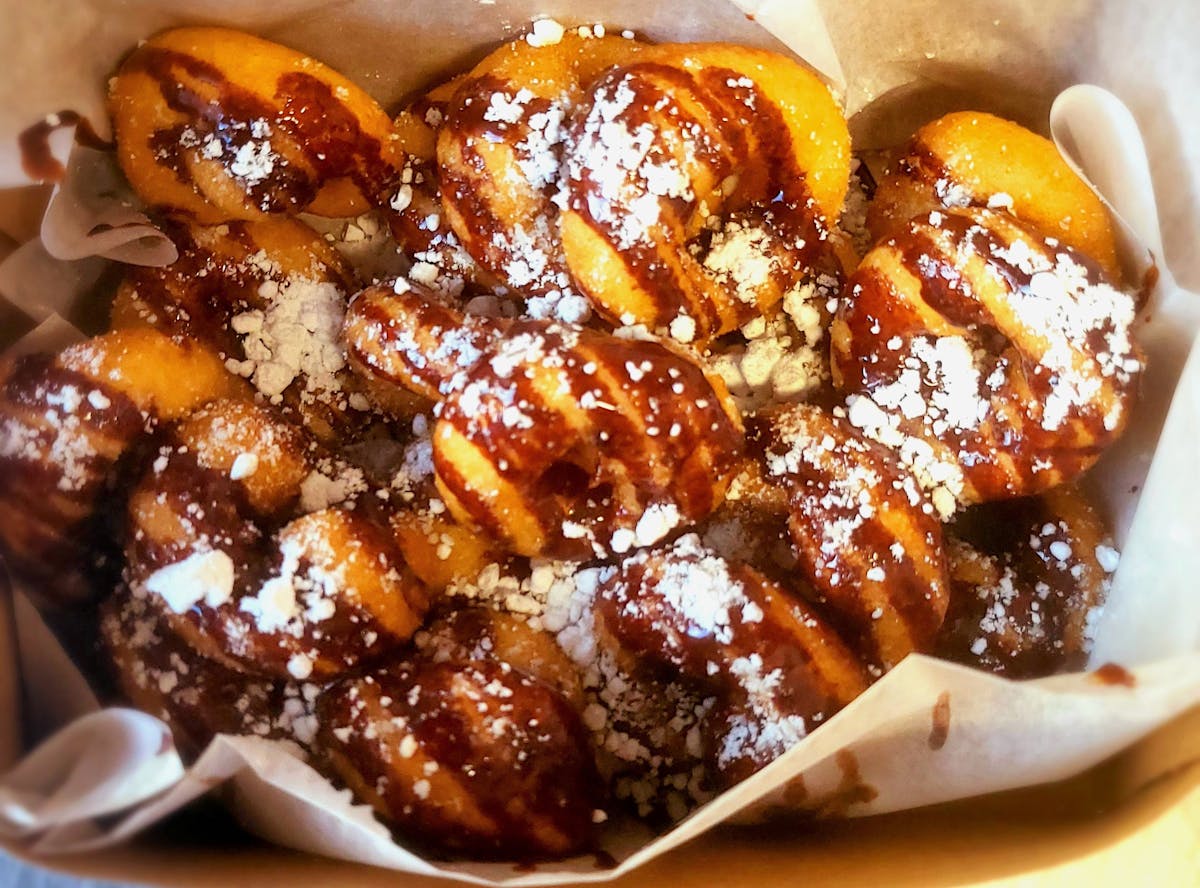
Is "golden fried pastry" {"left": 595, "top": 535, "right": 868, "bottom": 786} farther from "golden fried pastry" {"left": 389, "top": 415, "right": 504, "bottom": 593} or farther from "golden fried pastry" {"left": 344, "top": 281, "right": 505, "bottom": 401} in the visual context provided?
"golden fried pastry" {"left": 344, "top": 281, "right": 505, "bottom": 401}

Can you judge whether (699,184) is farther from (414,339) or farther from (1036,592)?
(1036,592)

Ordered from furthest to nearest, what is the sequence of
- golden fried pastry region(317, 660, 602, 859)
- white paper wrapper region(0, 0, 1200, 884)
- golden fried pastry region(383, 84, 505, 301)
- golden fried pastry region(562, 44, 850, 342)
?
golden fried pastry region(383, 84, 505, 301)
golden fried pastry region(562, 44, 850, 342)
golden fried pastry region(317, 660, 602, 859)
white paper wrapper region(0, 0, 1200, 884)

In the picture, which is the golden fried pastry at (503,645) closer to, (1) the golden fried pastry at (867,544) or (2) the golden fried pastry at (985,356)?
(1) the golden fried pastry at (867,544)

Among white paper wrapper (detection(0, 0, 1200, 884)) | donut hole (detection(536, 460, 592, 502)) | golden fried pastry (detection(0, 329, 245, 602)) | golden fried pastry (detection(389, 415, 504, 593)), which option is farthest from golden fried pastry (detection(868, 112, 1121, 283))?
golden fried pastry (detection(0, 329, 245, 602))

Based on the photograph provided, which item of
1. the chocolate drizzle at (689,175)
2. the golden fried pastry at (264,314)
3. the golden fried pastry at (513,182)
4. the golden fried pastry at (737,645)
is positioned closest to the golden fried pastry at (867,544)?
the golden fried pastry at (737,645)

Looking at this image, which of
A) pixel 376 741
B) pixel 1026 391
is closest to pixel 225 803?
pixel 376 741

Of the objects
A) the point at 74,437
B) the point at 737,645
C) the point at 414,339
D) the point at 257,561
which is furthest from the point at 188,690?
the point at 737,645
